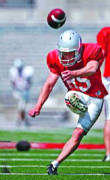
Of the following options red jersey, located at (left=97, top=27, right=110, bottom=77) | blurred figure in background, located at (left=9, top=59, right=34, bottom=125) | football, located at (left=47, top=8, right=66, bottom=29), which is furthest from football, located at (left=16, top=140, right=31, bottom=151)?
blurred figure in background, located at (left=9, top=59, right=34, bottom=125)

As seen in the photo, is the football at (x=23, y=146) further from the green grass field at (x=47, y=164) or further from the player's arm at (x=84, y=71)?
the player's arm at (x=84, y=71)

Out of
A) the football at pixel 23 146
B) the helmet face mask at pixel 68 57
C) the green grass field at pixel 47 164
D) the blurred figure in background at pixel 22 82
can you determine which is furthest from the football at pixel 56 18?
the blurred figure in background at pixel 22 82

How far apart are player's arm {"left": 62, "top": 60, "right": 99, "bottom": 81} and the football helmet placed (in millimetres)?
133

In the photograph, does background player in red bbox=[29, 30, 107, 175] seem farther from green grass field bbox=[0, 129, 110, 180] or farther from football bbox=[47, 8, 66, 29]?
football bbox=[47, 8, 66, 29]

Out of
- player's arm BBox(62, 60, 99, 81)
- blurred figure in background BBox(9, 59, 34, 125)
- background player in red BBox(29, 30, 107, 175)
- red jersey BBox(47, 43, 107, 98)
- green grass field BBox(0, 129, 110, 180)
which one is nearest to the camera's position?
player's arm BBox(62, 60, 99, 81)

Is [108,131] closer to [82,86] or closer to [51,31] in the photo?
[82,86]

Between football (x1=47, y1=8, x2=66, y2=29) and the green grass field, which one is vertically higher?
football (x1=47, y1=8, x2=66, y2=29)

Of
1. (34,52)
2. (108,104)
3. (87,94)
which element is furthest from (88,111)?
(34,52)

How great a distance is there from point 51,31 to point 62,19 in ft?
48.5

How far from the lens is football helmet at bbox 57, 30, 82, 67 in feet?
19.9

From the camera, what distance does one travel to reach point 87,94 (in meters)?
6.25

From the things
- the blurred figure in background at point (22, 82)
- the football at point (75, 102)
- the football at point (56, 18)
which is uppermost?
the football at point (56, 18)

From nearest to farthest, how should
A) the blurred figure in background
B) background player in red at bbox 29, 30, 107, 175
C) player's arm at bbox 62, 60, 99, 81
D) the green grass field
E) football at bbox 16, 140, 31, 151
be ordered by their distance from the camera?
1. player's arm at bbox 62, 60, 99, 81
2. the green grass field
3. background player in red at bbox 29, 30, 107, 175
4. football at bbox 16, 140, 31, 151
5. the blurred figure in background

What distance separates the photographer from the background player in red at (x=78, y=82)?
6.09 m
